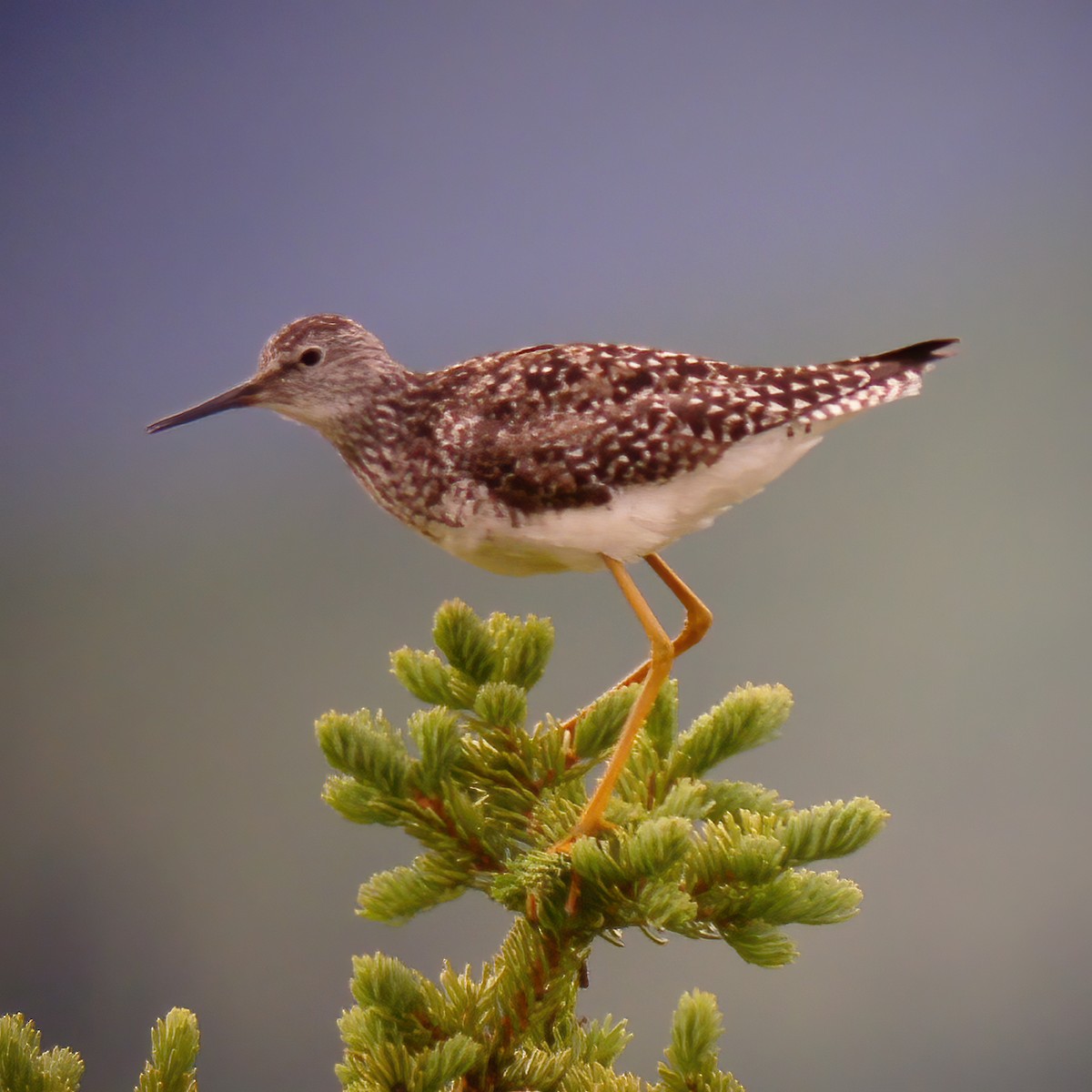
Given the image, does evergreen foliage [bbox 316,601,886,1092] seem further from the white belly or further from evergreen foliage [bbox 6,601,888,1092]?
the white belly

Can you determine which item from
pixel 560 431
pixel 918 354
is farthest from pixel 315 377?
pixel 918 354

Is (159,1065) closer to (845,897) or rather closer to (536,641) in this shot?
(536,641)

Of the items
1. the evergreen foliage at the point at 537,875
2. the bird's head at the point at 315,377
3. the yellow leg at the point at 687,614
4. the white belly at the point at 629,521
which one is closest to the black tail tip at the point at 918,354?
the white belly at the point at 629,521

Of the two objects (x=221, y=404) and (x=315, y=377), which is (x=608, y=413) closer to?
Result: (x=315, y=377)

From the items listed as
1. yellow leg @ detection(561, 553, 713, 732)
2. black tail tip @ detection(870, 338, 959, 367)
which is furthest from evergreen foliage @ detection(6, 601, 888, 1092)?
black tail tip @ detection(870, 338, 959, 367)

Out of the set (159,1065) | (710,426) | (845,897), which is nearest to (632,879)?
(845,897)
